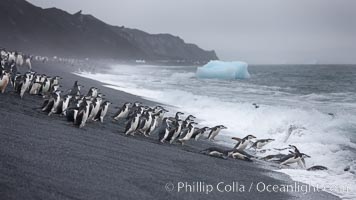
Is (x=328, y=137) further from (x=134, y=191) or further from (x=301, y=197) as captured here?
(x=134, y=191)

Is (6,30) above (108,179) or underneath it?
above

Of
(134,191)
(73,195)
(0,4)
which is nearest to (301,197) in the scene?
(134,191)

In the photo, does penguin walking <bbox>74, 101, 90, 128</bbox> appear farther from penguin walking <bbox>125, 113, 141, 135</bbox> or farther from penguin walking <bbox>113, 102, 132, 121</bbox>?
penguin walking <bbox>113, 102, 132, 121</bbox>

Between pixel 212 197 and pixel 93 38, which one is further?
pixel 93 38

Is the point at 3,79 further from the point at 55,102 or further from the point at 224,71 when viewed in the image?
the point at 224,71

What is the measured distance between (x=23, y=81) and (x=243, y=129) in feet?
23.5

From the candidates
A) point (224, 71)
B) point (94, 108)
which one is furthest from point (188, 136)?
point (224, 71)

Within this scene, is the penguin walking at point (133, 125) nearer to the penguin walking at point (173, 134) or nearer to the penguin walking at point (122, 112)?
the penguin walking at point (173, 134)

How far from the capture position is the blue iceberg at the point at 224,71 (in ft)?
158

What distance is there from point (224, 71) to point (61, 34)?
304ft

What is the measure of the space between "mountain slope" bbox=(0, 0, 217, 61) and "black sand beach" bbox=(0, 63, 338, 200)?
252 ft

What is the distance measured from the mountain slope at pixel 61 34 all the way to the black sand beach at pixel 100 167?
76.9 m

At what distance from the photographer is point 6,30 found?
92.8 meters

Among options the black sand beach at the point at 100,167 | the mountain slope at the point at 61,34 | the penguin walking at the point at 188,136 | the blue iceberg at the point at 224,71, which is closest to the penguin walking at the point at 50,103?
the black sand beach at the point at 100,167
